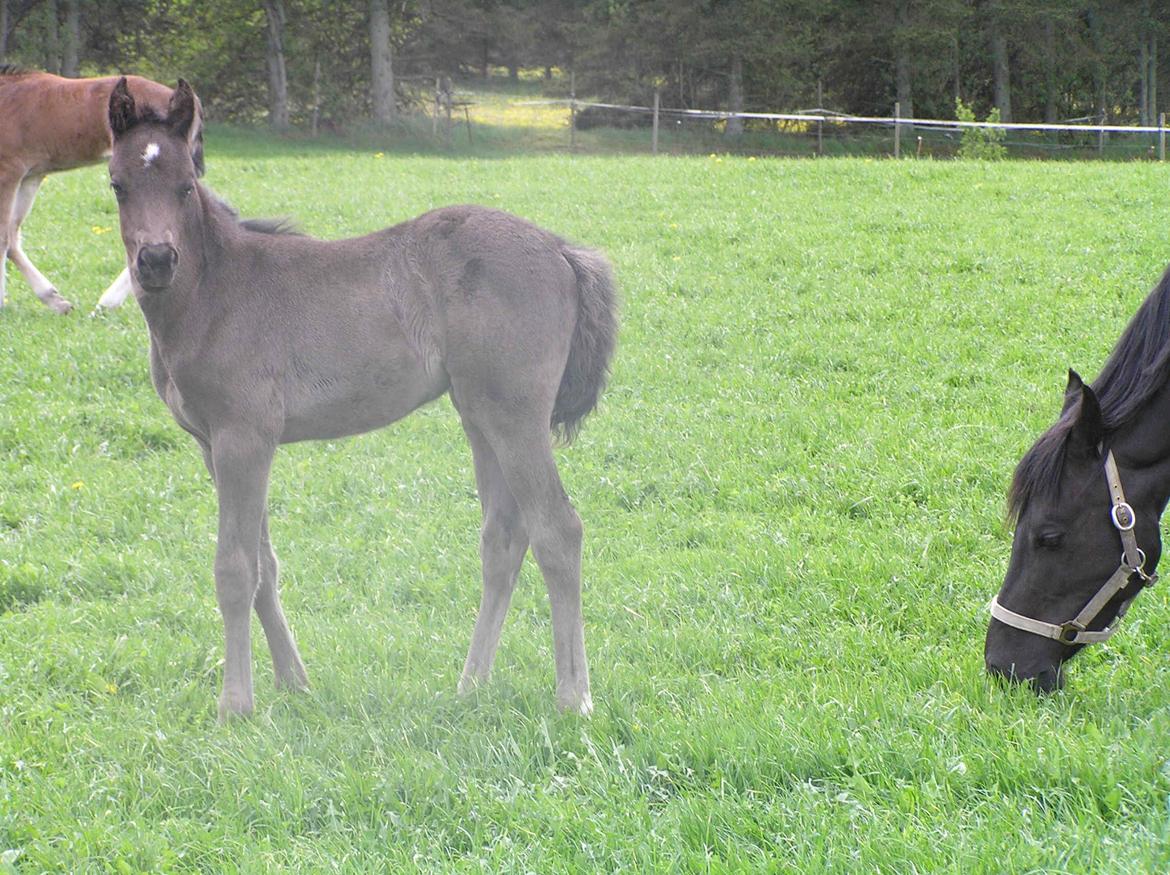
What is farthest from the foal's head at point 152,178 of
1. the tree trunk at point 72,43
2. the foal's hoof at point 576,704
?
the tree trunk at point 72,43

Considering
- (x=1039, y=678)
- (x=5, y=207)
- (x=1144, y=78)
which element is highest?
(x=1144, y=78)

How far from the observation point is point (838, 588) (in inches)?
188

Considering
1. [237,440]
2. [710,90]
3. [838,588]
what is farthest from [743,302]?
[710,90]

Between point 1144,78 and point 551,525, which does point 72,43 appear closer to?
point 1144,78

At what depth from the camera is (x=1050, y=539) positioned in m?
3.60

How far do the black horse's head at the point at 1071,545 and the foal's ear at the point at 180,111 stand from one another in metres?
2.95

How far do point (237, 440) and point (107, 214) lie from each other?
1161 cm

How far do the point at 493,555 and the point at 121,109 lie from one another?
1926 millimetres

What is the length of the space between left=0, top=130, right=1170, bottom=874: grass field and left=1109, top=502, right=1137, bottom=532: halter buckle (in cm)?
59

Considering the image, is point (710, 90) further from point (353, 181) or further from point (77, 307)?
point (77, 307)

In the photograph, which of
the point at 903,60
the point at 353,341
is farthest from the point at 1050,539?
the point at 903,60

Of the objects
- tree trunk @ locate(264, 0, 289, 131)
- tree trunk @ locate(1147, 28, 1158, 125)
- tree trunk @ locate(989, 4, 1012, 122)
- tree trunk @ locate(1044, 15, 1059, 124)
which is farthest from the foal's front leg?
tree trunk @ locate(1147, 28, 1158, 125)

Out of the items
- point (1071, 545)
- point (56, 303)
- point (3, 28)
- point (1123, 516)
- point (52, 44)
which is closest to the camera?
point (1123, 516)

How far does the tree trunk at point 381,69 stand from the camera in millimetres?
29266
